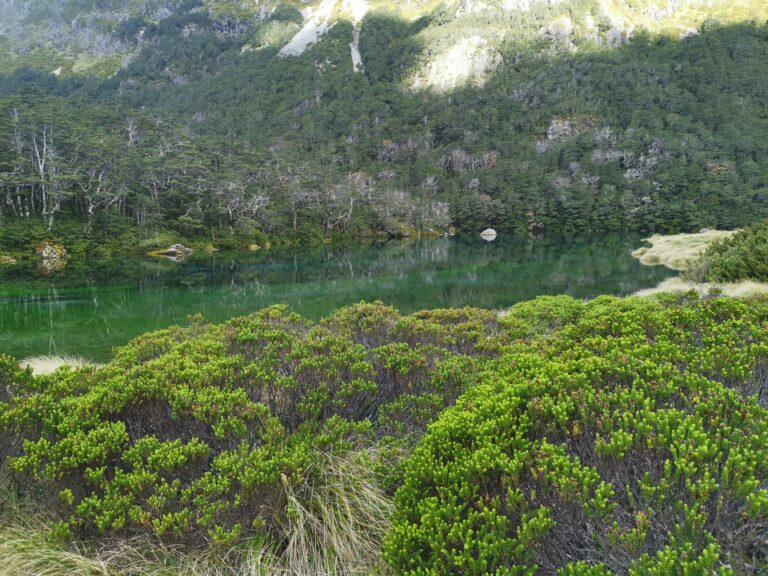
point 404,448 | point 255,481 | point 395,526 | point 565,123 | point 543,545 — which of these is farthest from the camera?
point 565,123

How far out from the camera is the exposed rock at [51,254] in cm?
4025

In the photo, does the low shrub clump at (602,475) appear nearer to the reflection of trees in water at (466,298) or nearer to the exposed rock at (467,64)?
the reflection of trees in water at (466,298)

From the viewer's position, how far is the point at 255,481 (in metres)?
3.62

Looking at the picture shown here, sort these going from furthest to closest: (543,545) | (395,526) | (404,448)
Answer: (404,448) < (395,526) < (543,545)

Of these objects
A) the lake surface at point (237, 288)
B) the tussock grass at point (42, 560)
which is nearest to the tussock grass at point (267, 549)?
the tussock grass at point (42, 560)

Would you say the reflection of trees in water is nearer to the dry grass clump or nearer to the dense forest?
→ the dry grass clump

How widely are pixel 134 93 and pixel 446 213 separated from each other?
153 metres

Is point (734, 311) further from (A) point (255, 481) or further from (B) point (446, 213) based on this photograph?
(B) point (446, 213)

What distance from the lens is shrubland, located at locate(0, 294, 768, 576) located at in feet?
8.16

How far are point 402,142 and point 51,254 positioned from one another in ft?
436

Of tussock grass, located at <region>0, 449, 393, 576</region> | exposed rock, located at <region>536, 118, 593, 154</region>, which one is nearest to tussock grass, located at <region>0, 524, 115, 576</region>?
tussock grass, located at <region>0, 449, 393, 576</region>

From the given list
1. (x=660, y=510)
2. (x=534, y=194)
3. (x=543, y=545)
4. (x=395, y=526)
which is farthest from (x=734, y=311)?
(x=534, y=194)

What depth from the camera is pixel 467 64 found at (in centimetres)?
18138

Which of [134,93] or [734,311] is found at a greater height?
[134,93]
